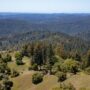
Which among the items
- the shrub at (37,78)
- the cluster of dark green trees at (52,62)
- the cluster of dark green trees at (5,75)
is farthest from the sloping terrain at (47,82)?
the cluster of dark green trees at (52,62)

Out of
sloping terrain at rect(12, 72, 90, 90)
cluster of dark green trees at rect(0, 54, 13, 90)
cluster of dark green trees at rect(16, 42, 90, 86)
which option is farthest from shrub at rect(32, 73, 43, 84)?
cluster of dark green trees at rect(0, 54, 13, 90)

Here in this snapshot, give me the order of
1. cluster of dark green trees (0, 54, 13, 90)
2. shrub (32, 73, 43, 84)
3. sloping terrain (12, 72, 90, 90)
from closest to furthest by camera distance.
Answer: sloping terrain (12, 72, 90, 90), shrub (32, 73, 43, 84), cluster of dark green trees (0, 54, 13, 90)

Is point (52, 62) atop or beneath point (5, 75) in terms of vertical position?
atop

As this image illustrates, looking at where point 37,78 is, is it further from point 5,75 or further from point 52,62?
point 52,62

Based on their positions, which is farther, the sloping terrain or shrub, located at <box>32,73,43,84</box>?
shrub, located at <box>32,73,43,84</box>

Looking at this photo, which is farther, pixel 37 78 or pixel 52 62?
pixel 52 62

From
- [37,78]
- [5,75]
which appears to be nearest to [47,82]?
[37,78]

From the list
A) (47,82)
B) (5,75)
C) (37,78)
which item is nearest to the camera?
(47,82)

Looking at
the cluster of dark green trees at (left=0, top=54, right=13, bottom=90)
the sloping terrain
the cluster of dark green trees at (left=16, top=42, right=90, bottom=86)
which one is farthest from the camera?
the cluster of dark green trees at (left=16, top=42, right=90, bottom=86)

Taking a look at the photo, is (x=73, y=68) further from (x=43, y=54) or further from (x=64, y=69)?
(x=43, y=54)

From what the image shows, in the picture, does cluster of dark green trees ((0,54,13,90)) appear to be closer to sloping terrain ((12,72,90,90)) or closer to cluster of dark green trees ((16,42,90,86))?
sloping terrain ((12,72,90,90))

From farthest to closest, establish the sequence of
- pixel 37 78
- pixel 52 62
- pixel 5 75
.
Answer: pixel 52 62
pixel 5 75
pixel 37 78

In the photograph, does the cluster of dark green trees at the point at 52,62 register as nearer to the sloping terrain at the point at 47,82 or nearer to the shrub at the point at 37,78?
the shrub at the point at 37,78
